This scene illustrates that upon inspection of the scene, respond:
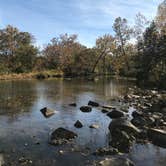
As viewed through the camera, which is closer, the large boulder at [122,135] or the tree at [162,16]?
the large boulder at [122,135]

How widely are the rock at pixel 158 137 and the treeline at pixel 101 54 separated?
26.3m

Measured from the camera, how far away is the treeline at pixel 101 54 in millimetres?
46297

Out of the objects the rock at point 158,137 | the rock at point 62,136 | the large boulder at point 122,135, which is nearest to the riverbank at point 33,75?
the rock at point 62,136

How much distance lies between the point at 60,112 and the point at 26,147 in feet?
29.4

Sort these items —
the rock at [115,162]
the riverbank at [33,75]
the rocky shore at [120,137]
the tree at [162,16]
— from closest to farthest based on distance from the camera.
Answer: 1. the rock at [115,162]
2. the rocky shore at [120,137]
3. the tree at [162,16]
4. the riverbank at [33,75]

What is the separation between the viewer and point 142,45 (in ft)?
183

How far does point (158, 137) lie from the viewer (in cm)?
1376

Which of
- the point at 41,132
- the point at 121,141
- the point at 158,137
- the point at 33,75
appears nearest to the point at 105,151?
the point at 121,141

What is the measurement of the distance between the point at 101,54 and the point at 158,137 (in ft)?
236

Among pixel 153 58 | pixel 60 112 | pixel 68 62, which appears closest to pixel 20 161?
pixel 60 112

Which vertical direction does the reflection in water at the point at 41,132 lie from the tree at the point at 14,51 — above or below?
below

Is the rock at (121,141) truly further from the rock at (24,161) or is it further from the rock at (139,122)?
the rock at (24,161)

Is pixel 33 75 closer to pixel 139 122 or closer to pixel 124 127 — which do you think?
pixel 139 122

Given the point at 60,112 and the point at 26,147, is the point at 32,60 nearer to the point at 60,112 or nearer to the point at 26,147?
the point at 60,112
